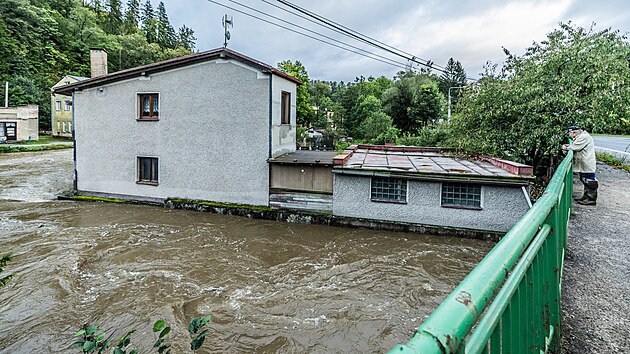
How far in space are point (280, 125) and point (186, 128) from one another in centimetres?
386

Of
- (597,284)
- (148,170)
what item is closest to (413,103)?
(148,170)

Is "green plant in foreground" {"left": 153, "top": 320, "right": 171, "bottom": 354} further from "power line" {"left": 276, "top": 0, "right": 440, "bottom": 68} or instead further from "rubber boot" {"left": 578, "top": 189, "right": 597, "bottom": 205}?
"power line" {"left": 276, "top": 0, "right": 440, "bottom": 68}

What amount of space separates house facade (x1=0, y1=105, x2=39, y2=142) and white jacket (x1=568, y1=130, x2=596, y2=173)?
49.8m

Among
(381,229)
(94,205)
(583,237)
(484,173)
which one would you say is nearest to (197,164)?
(94,205)

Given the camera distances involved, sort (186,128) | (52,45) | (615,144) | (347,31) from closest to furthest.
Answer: (186,128)
(347,31)
(615,144)
(52,45)

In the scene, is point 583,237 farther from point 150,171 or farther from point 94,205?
point 94,205

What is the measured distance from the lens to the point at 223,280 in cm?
908

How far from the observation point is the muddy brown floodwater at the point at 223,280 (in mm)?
6859

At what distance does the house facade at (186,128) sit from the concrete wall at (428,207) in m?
3.32

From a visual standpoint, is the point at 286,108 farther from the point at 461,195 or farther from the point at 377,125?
the point at 377,125

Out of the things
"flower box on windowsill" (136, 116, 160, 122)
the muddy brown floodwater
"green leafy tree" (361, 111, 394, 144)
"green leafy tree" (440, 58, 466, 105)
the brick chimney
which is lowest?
the muddy brown floodwater

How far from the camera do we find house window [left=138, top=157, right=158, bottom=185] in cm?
1625

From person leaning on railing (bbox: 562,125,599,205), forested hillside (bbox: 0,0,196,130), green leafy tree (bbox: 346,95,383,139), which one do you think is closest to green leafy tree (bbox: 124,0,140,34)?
forested hillside (bbox: 0,0,196,130)

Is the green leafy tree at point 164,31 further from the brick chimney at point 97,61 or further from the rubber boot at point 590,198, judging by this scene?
the rubber boot at point 590,198
